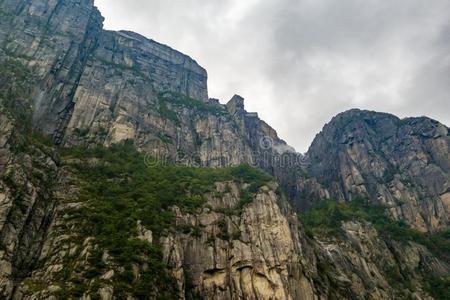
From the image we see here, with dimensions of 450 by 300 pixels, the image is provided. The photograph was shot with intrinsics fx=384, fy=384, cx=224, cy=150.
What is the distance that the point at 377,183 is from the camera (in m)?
90.7

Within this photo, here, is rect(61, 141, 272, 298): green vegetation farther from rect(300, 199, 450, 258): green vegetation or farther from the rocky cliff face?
rect(300, 199, 450, 258): green vegetation

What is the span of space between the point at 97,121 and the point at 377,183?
64085mm

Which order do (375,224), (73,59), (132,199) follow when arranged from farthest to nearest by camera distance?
1. (73,59)
2. (375,224)
3. (132,199)

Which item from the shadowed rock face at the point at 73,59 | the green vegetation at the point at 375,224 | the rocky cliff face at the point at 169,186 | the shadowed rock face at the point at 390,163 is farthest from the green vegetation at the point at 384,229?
the shadowed rock face at the point at 73,59

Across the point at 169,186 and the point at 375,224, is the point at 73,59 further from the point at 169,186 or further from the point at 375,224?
the point at 375,224

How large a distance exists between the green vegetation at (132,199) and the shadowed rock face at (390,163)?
3569cm

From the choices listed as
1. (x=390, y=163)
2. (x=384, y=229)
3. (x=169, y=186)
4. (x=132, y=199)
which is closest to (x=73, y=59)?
(x=169, y=186)

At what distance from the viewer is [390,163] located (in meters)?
97.6

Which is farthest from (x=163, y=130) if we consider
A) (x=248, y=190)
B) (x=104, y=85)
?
(x=248, y=190)

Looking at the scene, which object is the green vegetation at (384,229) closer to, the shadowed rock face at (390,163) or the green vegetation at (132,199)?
the shadowed rock face at (390,163)

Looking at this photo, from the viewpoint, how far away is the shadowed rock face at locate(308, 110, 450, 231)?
83125 millimetres

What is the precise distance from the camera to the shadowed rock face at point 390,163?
83.1m

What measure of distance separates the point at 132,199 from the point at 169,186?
839 centimetres

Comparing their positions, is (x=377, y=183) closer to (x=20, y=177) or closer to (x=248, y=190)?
(x=248, y=190)
